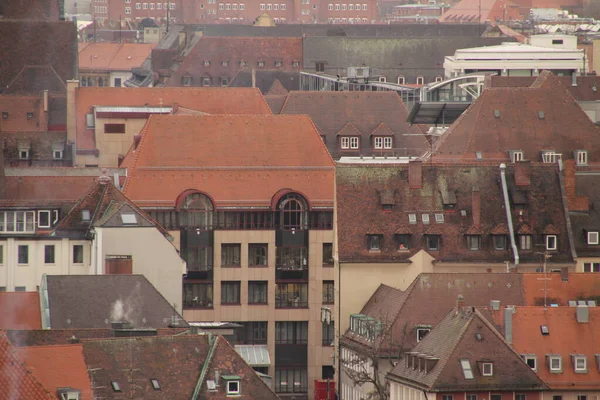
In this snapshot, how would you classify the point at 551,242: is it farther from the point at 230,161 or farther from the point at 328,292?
the point at 230,161

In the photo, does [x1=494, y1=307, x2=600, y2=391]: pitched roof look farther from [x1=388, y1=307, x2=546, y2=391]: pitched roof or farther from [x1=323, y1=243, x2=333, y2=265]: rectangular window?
[x1=323, y1=243, x2=333, y2=265]: rectangular window

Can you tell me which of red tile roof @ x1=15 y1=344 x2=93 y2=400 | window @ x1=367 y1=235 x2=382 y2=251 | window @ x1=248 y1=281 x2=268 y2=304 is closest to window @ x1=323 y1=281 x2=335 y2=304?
window @ x1=248 y1=281 x2=268 y2=304

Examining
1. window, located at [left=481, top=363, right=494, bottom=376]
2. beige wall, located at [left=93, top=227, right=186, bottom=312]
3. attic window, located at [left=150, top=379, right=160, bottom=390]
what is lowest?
attic window, located at [left=150, top=379, right=160, bottom=390]

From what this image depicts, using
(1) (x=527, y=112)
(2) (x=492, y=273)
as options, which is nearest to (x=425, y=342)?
(2) (x=492, y=273)

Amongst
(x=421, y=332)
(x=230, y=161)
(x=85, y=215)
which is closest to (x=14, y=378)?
(x=421, y=332)

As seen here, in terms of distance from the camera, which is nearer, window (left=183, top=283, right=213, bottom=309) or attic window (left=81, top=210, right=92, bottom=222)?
attic window (left=81, top=210, right=92, bottom=222)

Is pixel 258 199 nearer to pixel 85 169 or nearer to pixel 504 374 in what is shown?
pixel 85 169

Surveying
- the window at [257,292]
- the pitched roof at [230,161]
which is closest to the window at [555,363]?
the window at [257,292]
